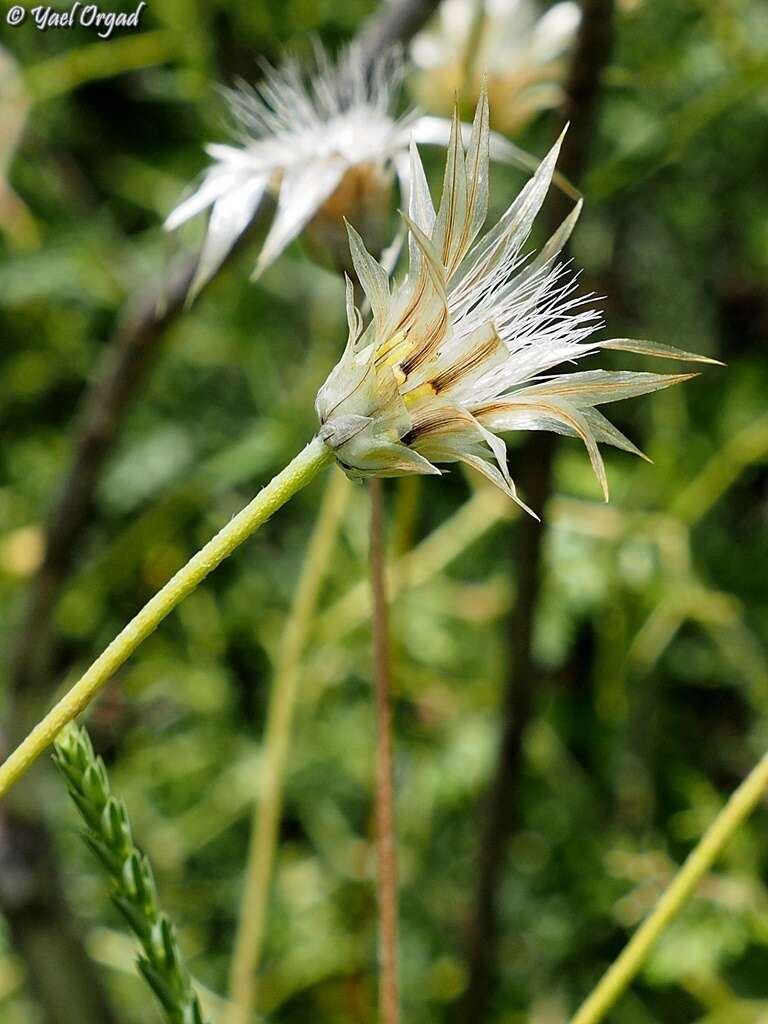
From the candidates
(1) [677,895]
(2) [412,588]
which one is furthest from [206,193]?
(2) [412,588]

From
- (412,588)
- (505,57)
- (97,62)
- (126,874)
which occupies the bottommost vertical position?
(412,588)

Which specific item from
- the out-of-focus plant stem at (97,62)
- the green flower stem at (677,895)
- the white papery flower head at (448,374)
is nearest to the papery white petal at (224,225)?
the white papery flower head at (448,374)

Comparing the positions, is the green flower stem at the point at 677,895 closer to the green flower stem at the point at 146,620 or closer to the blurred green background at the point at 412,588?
the green flower stem at the point at 146,620

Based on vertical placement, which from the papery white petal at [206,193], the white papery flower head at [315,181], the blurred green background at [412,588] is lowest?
the blurred green background at [412,588]

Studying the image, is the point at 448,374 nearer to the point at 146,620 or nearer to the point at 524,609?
the point at 146,620

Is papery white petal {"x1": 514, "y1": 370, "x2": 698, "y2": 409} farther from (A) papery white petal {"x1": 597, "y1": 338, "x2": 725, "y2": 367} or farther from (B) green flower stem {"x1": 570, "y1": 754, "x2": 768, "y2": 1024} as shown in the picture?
(B) green flower stem {"x1": 570, "y1": 754, "x2": 768, "y2": 1024}
